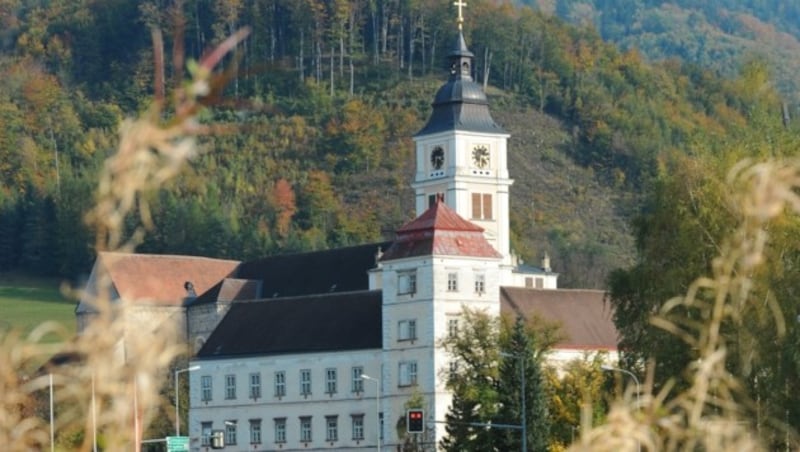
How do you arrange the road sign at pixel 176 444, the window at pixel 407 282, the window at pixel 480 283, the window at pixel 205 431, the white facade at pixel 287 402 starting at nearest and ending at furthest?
the road sign at pixel 176 444, the window at pixel 480 283, the window at pixel 407 282, the white facade at pixel 287 402, the window at pixel 205 431

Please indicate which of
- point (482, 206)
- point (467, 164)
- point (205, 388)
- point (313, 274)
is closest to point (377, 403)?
point (205, 388)

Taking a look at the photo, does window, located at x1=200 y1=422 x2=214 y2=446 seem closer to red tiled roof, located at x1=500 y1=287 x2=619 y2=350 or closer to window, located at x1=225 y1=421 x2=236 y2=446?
window, located at x1=225 y1=421 x2=236 y2=446

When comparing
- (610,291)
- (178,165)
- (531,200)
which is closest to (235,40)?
(178,165)

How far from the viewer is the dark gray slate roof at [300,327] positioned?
3602 inches

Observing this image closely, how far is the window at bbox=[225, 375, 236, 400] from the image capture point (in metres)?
94.3

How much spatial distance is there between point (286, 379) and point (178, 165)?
8724 centimetres

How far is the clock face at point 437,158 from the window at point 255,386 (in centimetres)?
1936

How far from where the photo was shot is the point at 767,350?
4884cm

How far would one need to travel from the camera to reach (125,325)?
580 centimetres

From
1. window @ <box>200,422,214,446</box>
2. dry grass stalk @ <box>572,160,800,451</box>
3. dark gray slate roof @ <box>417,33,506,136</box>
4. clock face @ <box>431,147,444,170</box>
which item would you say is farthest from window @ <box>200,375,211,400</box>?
dry grass stalk @ <box>572,160,800,451</box>

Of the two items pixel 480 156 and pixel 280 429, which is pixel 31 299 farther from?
pixel 280 429

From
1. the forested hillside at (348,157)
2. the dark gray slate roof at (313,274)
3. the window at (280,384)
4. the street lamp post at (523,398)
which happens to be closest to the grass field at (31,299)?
the forested hillside at (348,157)

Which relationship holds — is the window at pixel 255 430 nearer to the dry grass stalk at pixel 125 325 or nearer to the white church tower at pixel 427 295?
the white church tower at pixel 427 295

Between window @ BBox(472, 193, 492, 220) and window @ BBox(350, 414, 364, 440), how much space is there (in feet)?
65.5
